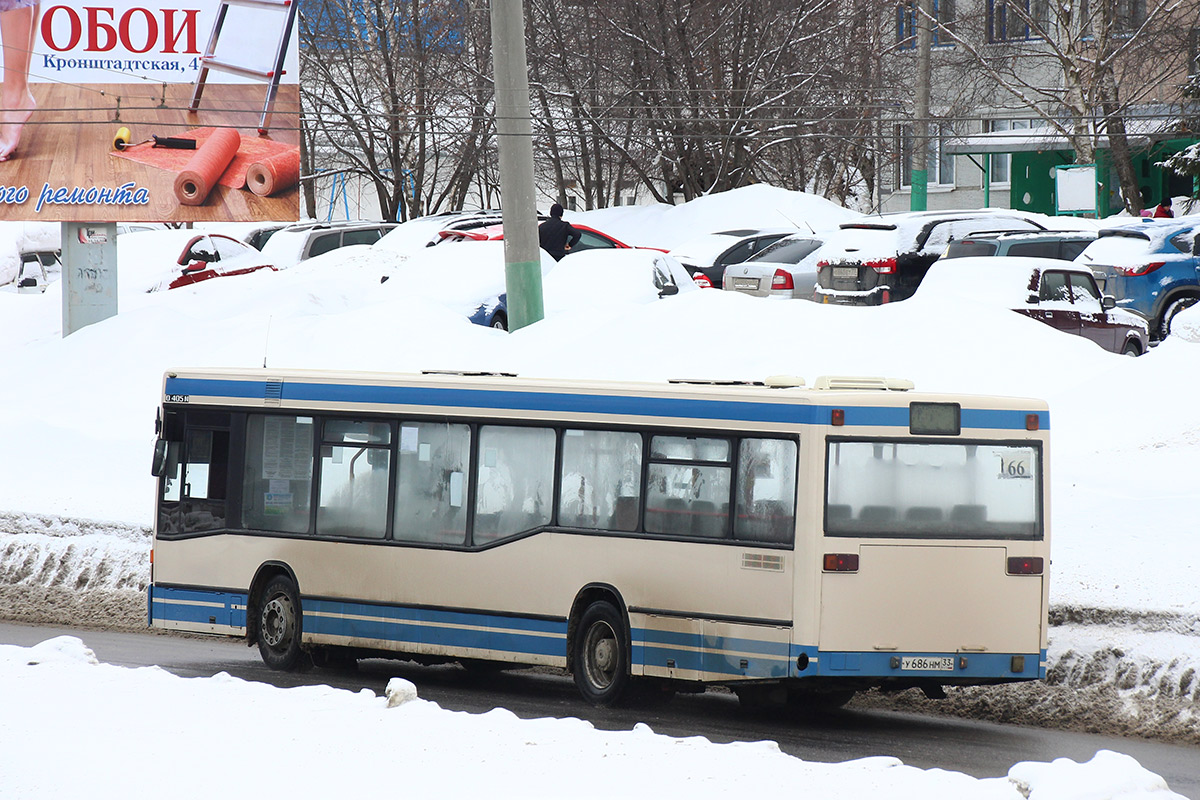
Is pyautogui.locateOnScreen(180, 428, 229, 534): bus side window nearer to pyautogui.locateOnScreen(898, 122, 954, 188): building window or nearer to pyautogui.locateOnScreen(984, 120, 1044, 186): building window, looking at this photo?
pyautogui.locateOnScreen(898, 122, 954, 188): building window

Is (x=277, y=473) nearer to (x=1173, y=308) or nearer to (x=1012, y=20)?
(x=1173, y=308)

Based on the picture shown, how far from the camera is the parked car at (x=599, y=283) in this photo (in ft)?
74.3

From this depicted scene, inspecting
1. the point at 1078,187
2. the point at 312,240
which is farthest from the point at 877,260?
the point at 1078,187

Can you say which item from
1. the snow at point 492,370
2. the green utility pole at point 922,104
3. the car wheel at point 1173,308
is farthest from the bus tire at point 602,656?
the green utility pole at point 922,104

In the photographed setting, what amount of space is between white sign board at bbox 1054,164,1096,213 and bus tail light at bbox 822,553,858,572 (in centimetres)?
3334

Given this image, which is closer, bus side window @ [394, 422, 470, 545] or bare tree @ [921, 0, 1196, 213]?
bus side window @ [394, 422, 470, 545]

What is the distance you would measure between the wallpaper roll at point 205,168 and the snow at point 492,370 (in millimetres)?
1726

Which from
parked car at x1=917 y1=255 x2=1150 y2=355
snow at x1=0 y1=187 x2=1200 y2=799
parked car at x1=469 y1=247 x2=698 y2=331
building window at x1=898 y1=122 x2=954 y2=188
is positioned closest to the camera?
snow at x1=0 y1=187 x2=1200 y2=799

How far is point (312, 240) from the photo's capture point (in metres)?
33.4

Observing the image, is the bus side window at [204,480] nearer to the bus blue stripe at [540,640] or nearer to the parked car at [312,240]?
the bus blue stripe at [540,640]

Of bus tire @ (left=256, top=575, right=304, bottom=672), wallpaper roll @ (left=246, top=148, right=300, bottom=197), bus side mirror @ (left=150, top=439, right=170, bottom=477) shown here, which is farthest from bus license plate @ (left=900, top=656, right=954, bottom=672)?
wallpaper roll @ (left=246, top=148, right=300, bottom=197)

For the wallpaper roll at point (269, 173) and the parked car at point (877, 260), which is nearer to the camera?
the parked car at point (877, 260)

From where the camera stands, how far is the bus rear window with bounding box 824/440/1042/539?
8.98 m

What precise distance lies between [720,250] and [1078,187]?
13.8 m
